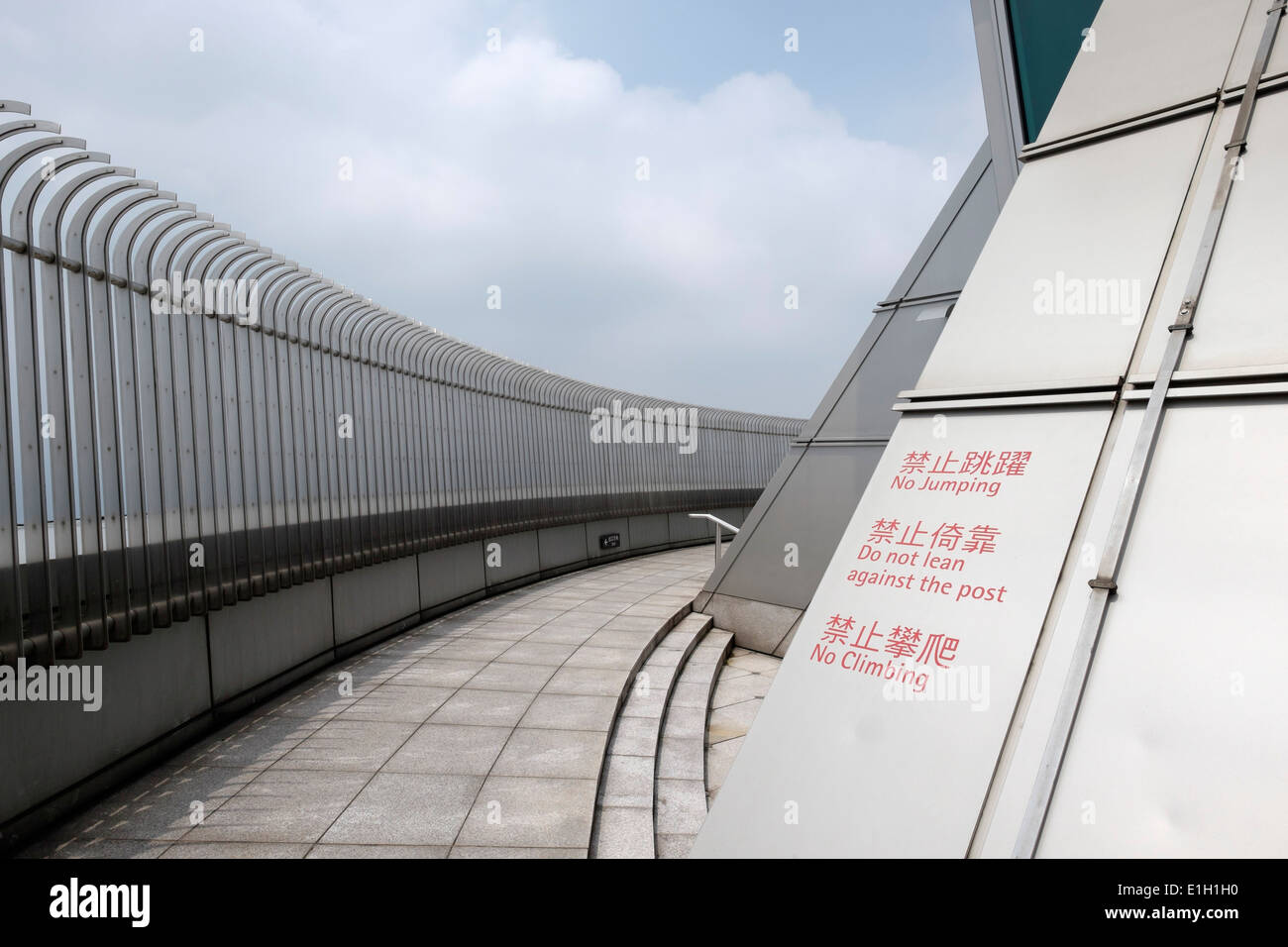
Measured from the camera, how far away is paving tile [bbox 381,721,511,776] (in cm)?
485

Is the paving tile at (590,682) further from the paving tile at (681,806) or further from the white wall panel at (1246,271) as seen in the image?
the white wall panel at (1246,271)

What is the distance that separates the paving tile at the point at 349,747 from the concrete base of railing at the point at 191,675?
0.70 metres

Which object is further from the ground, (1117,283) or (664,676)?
(1117,283)

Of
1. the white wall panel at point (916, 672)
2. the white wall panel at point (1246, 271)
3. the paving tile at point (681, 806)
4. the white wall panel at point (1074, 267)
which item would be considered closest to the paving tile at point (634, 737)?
the paving tile at point (681, 806)

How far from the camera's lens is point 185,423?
16.9 ft

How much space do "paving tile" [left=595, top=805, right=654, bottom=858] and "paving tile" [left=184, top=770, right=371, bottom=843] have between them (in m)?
1.33

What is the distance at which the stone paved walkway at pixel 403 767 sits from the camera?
3.89 metres

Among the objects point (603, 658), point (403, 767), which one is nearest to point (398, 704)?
point (403, 767)

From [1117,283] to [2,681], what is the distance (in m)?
4.74

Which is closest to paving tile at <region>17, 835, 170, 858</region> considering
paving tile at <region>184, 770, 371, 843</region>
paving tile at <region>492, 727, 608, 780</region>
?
paving tile at <region>184, 770, 371, 843</region>
